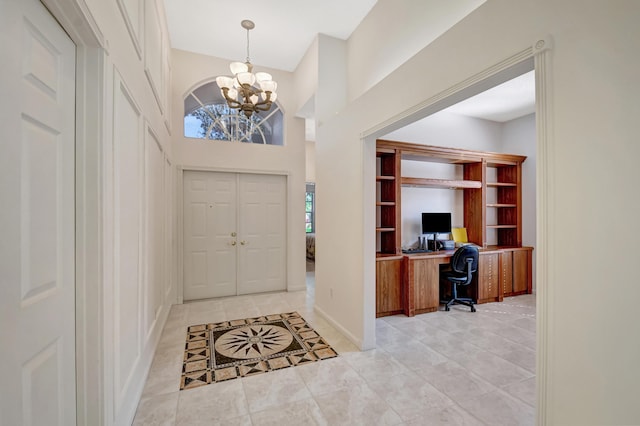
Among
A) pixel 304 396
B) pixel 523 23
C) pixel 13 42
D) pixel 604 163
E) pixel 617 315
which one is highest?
pixel 523 23

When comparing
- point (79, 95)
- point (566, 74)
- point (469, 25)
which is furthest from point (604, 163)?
point (79, 95)

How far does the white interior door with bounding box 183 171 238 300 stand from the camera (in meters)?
4.47

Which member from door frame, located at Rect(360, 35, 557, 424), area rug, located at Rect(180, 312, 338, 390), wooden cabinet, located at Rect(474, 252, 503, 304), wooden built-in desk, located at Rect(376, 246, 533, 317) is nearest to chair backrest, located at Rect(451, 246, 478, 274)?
wooden built-in desk, located at Rect(376, 246, 533, 317)

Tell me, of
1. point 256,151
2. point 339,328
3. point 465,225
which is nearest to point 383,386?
point 339,328

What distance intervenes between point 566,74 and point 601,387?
4.24ft

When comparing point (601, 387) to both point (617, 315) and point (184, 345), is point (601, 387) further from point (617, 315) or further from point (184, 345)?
point (184, 345)

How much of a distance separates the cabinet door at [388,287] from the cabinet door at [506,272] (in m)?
1.94

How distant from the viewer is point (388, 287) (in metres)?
3.84

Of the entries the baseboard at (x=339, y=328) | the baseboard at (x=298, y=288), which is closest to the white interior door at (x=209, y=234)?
the baseboard at (x=298, y=288)

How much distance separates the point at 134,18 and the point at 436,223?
14.5ft

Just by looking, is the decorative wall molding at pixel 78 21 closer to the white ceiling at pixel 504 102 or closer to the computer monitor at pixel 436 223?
the white ceiling at pixel 504 102

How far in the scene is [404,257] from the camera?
3838mm

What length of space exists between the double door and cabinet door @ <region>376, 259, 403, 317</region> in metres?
1.92

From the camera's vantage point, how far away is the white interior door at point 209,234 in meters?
4.47
